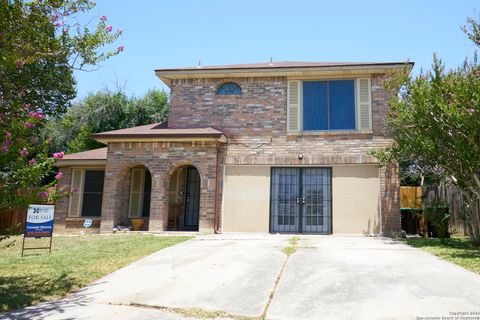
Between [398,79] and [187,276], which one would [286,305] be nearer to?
[187,276]

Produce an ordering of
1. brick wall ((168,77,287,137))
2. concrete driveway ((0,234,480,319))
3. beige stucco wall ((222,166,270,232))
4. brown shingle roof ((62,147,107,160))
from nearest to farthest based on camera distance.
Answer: concrete driveway ((0,234,480,319)) < beige stucco wall ((222,166,270,232)) < brick wall ((168,77,287,137)) < brown shingle roof ((62,147,107,160))

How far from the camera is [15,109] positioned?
684cm

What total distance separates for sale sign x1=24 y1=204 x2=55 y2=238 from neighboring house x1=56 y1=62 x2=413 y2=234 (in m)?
3.67

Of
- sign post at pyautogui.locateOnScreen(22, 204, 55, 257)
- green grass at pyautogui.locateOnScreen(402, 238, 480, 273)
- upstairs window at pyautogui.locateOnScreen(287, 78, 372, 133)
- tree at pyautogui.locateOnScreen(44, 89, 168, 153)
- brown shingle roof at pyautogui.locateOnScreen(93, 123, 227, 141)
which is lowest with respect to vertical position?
green grass at pyautogui.locateOnScreen(402, 238, 480, 273)

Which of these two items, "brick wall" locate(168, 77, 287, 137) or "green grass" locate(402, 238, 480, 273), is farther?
"brick wall" locate(168, 77, 287, 137)

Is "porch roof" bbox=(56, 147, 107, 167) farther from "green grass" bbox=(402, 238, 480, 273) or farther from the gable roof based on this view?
"green grass" bbox=(402, 238, 480, 273)

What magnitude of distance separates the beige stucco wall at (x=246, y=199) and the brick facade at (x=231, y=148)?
0.27 meters

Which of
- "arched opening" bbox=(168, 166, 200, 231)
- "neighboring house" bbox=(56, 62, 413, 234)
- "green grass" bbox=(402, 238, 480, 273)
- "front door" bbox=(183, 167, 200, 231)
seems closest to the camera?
"green grass" bbox=(402, 238, 480, 273)

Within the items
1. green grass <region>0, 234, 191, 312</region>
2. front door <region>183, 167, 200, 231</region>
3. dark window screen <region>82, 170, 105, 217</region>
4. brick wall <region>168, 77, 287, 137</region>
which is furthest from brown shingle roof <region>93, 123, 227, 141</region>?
green grass <region>0, 234, 191, 312</region>

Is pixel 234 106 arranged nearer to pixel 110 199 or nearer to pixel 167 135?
pixel 167 135

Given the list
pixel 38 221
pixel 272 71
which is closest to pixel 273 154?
pixel 272 71

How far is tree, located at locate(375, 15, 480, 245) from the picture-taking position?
917cm

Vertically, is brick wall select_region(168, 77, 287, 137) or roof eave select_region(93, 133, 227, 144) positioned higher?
brick wall select_region(168, 77, 287, 137)

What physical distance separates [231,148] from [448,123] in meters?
6.95
